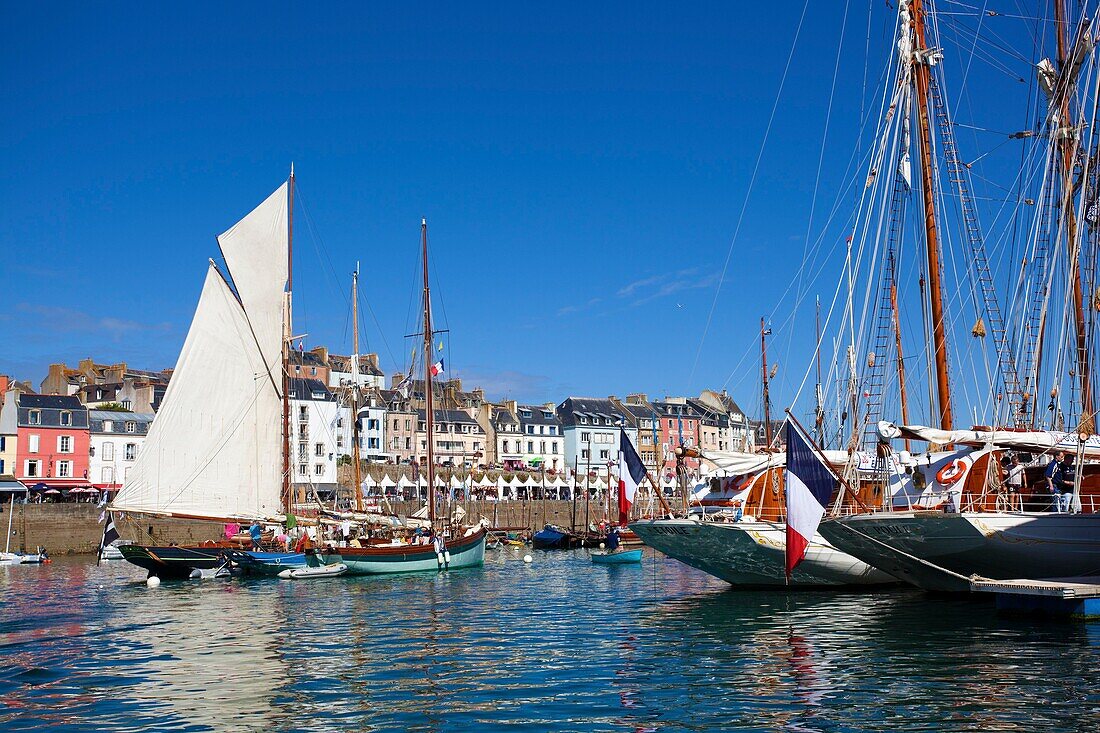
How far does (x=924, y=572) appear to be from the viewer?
33625 millimetres

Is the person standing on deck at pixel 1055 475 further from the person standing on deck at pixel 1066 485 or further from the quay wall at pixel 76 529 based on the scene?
the quay wall at pixel 76 529

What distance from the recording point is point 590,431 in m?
148

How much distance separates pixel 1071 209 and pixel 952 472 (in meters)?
9.40

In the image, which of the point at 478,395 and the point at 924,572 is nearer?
the point at 924,572

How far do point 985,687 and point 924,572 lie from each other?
14.3m

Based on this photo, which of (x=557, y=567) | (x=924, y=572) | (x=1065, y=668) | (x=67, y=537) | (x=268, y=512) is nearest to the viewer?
(x=1065, y=668)

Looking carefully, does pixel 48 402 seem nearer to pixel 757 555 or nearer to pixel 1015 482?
pixel 757 555

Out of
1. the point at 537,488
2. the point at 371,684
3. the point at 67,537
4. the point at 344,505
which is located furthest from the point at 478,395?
the point at 371,684

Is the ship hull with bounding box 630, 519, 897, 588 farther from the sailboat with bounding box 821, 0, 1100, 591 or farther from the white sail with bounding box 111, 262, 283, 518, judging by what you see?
the white sail with bounding box 111, 262, 283, 518

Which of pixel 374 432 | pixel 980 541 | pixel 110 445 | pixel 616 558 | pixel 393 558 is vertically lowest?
pixel 616 558

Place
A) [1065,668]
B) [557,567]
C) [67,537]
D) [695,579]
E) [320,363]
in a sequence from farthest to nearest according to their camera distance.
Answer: [320,363], [67,537], [557,567], [695,579], [1065,668]

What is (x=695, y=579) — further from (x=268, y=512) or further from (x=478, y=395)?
(x=478, y=395)

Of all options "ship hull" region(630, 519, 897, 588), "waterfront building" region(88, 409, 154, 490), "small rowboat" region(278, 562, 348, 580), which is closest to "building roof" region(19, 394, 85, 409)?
"waterfront building" region(88, 409, 154, 490)

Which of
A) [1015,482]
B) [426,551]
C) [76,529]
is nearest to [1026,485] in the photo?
[1015,482]
